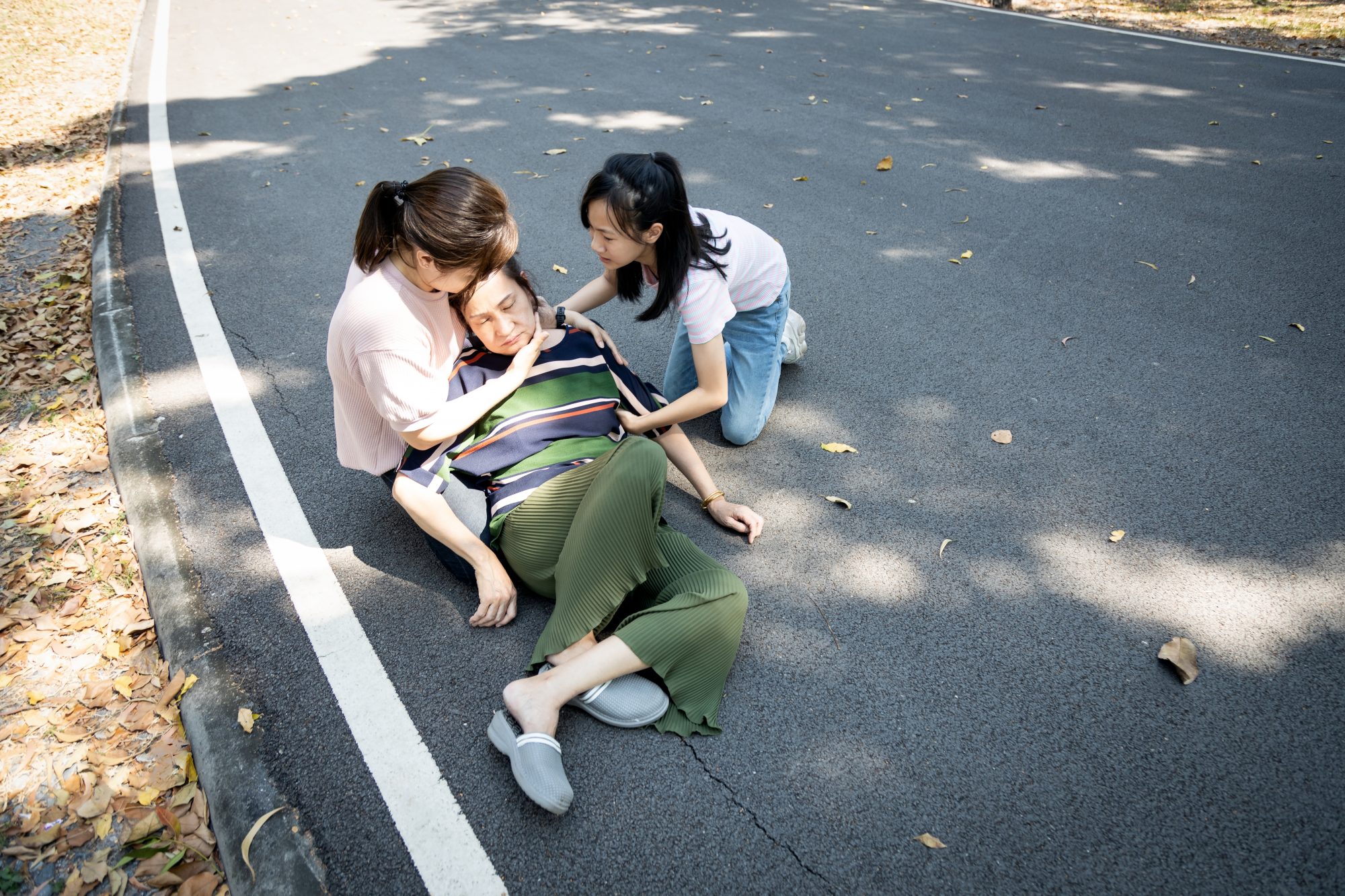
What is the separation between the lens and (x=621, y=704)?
229cm

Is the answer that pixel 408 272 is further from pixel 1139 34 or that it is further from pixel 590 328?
pixel 1139 34

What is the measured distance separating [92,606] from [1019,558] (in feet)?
10.6

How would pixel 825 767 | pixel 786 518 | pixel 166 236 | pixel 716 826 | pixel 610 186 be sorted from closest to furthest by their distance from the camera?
pixel 716 826, pixel 825 767, pixel 610 186, pixel 786 518, pixel 166 236

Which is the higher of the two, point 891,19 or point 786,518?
point 891,19

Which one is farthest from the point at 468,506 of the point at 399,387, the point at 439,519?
the point at 399,387

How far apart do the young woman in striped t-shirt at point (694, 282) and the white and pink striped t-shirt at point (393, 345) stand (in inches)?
24.4

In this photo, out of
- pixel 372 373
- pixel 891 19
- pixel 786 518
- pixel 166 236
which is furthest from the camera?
pixel 891 19

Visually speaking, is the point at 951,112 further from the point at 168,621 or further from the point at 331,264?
the point at 168,621

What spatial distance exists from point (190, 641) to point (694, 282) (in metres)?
2.06

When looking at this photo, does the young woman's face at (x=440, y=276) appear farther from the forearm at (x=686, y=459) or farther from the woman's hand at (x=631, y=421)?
the forearm at (x=686, y=459)

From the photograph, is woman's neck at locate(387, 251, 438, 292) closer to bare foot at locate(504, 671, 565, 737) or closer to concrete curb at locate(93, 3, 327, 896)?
bare foot at locate(504, 671, 565, 737)

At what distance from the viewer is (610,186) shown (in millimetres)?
2627

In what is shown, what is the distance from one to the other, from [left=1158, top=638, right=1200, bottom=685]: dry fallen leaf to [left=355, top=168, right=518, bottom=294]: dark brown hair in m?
2.35

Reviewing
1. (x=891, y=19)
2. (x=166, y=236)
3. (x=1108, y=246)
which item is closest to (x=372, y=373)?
(x=166, y=236)
